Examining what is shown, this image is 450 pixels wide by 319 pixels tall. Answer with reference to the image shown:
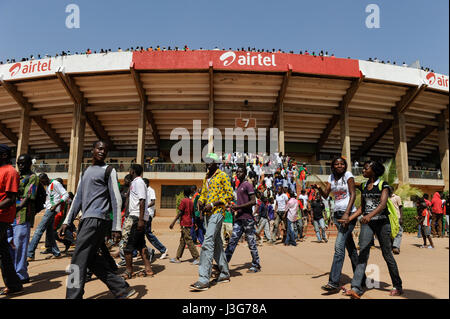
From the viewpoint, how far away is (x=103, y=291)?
3.36 m

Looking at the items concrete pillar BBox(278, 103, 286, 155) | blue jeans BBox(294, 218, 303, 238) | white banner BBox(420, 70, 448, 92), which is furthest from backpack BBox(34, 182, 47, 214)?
white banner BBox(420, 70, 448, 92)

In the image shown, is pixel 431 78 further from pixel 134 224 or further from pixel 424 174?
pixel 134 224

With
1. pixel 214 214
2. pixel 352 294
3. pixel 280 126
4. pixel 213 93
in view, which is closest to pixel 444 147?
pixel 280 126

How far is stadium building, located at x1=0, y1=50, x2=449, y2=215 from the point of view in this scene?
17.1 metres

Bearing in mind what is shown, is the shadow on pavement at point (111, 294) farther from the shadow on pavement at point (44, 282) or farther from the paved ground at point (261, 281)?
the shadow on pavement at point (44, 282)

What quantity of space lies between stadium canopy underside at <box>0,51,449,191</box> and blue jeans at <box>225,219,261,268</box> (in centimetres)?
1387

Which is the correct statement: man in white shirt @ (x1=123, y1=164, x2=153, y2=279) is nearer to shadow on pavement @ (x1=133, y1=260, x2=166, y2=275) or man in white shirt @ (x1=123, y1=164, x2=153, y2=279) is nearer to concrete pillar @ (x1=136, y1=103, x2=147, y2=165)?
shadow on pavement @ (x1=133, y1=260, x2=166, y2=275)

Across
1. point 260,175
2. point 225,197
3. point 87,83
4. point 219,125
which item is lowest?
point 225,197

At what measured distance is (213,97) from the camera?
62.5 ft

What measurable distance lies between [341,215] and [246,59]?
14848 millimetres

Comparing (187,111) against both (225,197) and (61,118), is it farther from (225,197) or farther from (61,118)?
(225,197)

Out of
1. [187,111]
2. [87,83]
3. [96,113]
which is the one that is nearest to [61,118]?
[96,113]

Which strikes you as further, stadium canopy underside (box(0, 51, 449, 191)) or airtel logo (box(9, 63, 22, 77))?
airtel logo (box(9, 63, 22, 77))

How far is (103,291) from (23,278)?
4.06ft
